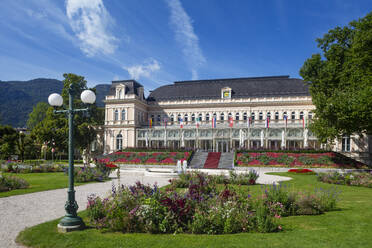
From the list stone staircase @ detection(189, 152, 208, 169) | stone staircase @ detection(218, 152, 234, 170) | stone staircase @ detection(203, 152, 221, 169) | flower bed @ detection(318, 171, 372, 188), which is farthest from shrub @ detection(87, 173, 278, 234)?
stone staircase @ detection(203, 152, 221, 169)

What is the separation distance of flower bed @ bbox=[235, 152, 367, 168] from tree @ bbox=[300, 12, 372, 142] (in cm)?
481

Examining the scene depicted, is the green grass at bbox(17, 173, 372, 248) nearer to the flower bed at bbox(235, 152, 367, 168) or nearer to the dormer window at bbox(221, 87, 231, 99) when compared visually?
the flower bed at bbox(235, 152, 367, 168)

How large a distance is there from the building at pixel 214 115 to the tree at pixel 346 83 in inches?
565

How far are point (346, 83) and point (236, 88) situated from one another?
91.8ft

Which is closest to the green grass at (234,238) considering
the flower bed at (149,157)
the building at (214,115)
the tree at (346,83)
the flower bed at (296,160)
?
the tree at (346,83)

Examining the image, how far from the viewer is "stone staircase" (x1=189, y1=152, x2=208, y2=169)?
37.0 m

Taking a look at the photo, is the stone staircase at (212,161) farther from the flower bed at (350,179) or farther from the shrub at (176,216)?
the shrub at (176,216)

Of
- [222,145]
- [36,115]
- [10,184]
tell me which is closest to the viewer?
[10,184]

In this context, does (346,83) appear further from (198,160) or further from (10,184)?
(10,184)

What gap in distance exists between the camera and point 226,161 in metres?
37.9

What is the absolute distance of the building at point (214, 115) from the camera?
150 feet

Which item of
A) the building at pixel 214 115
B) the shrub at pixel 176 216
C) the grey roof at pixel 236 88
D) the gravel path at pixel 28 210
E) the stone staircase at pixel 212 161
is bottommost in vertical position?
the stone staircase at pixel 212 161

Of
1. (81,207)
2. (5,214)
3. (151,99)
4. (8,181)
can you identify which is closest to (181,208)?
(81,207)

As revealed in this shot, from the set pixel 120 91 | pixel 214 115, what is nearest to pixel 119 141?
pixel 120 91
